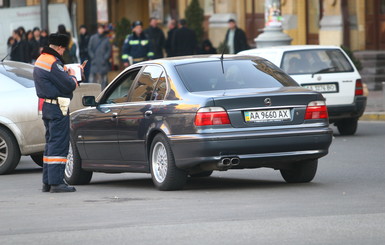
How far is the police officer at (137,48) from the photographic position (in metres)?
28.5

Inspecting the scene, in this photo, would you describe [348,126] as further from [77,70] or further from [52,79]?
[52,79]

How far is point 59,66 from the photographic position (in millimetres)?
12586

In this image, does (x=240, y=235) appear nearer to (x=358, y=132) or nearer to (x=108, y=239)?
(x=108, y=239)

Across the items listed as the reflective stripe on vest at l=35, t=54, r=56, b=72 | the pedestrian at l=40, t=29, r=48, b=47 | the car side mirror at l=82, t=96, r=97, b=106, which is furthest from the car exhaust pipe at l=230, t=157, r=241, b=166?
the pedestrian at l=40, t=29, r=48, b=47

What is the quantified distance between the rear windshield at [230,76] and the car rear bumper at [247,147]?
2.19ft

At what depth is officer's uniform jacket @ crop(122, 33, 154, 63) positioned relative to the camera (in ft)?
93.4

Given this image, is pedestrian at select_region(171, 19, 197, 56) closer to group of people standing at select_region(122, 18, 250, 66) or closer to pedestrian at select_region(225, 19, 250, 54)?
group of people standing at select_region(122, 18, 250, 66)

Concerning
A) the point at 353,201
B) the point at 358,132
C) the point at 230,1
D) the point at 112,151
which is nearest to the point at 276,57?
the point at 358,132

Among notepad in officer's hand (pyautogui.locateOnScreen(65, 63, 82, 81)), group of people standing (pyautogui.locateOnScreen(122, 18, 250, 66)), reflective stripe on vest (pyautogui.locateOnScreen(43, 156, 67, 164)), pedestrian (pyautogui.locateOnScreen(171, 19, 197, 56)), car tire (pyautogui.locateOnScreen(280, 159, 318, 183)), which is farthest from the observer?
pedestrian (pyautogui.locateOnScreen(171, 19, 197, 56))

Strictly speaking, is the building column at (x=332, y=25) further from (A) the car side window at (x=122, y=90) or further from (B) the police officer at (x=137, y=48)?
(A) the car side window at (x=122, y=90)

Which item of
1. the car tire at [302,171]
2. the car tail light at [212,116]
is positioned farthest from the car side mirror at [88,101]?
the car tire at [302,171]

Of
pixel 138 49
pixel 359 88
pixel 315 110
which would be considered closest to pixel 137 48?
pixel 138 49

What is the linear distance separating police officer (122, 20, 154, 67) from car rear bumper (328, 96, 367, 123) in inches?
361

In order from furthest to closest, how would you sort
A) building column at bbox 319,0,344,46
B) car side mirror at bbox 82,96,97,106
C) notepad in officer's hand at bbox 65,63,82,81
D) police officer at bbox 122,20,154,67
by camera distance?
building column at bbox 319,0,344,46 < police officer at bbox 122,20,154,67 < car side mirror at bbox 82,96,97,106 < notepad in officer's hand at bbox 65,63,82,81
